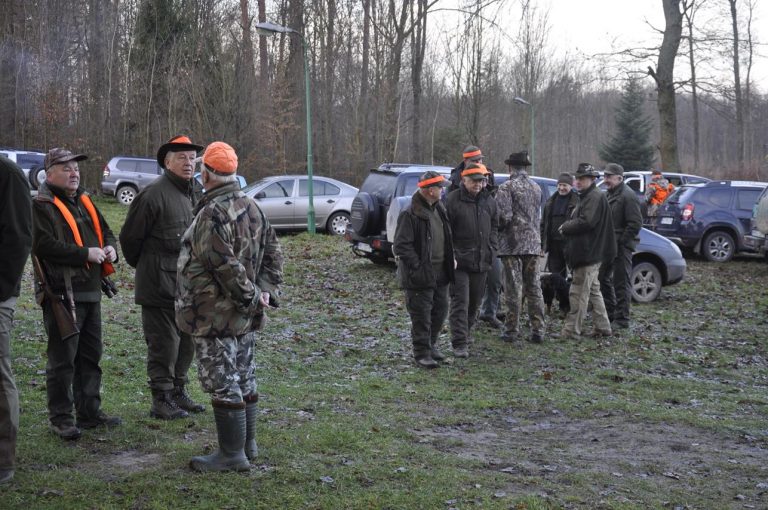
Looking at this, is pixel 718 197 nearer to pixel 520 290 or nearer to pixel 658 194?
pixel 658 194

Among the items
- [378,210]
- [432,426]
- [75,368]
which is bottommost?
[432,426]

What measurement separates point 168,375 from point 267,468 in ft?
4.65

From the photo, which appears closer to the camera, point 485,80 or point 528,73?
point 485,80

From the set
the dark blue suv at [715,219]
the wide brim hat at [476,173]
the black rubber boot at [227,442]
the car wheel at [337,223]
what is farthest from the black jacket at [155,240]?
the car wheel at [337,223]

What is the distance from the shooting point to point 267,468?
546 cm

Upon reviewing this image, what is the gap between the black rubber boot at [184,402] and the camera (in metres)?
6.77

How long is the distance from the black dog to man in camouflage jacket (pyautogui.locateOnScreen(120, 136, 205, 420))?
21.8 ft

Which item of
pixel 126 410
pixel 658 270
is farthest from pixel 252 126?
pixel 126 410

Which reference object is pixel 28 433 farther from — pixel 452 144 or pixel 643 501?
pixel 452 144

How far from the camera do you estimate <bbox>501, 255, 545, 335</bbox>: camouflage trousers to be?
10797 mm

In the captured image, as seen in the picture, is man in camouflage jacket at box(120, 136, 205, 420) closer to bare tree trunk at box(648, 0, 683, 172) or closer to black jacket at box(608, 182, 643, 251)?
black jacket at box(608, 182, 643, 251)

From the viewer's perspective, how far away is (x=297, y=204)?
23078 mm

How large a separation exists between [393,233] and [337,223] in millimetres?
8940

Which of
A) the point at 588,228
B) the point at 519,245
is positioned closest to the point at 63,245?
the point at 519,245
